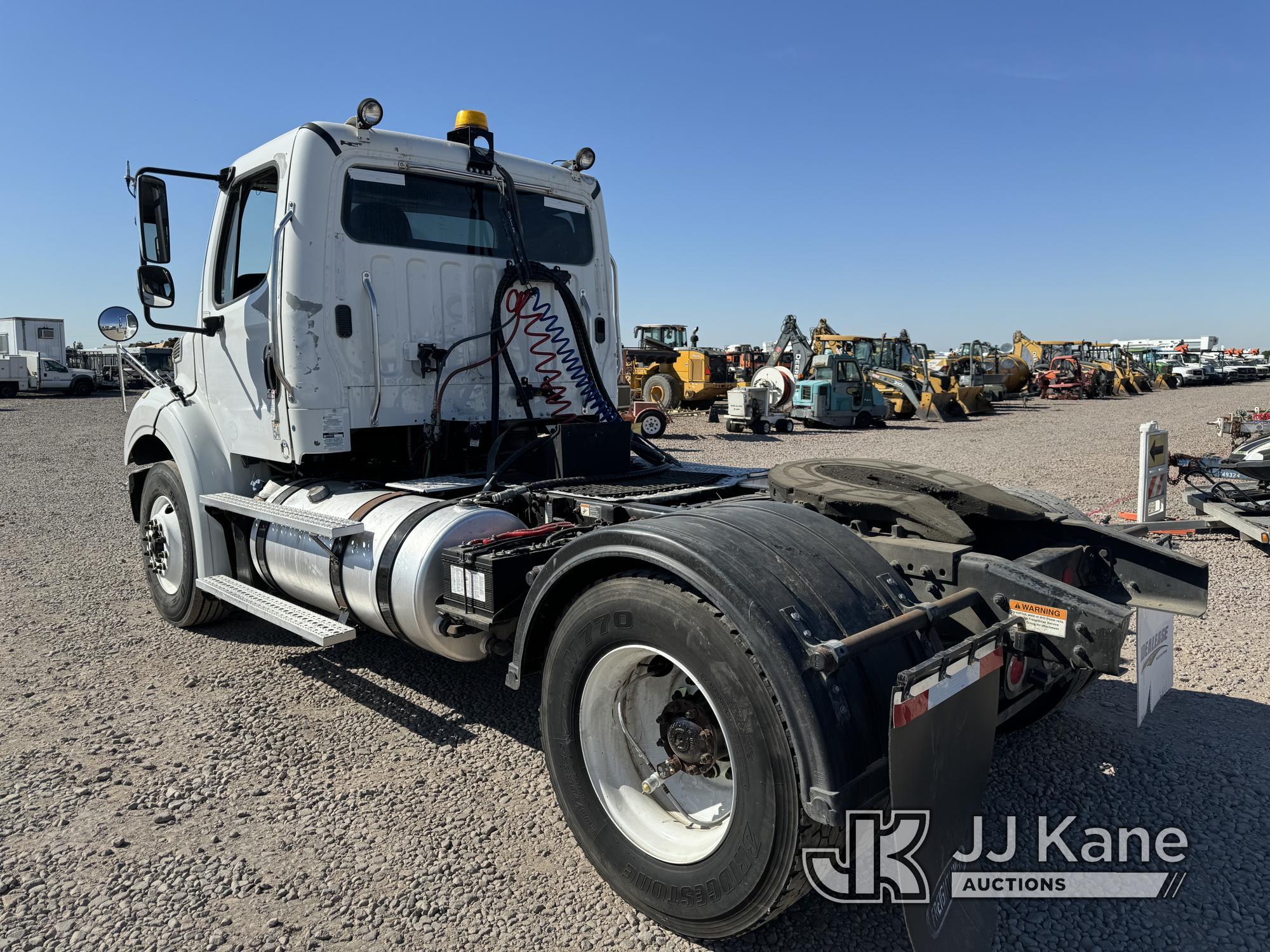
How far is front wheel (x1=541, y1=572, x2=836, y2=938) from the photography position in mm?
2244

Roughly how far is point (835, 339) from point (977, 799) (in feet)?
81.9

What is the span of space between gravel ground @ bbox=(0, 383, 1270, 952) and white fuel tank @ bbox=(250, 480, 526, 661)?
569mm

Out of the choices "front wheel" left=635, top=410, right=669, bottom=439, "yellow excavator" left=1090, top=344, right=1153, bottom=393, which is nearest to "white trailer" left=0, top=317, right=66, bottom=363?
"front wheel" left=635, top=410, right=669, bottom=439

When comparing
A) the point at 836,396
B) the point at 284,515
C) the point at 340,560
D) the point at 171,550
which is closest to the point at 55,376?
the point at 836,396

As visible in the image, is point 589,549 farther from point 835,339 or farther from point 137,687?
point 835,339

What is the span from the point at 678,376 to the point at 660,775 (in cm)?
2359

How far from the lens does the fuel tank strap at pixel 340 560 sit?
401cm

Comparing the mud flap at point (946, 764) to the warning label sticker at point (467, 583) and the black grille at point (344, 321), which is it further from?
the black grille at point (344, 321)

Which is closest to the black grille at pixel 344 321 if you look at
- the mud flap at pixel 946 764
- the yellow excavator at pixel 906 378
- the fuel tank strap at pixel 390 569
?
the fuel tank strap at pixel 390 569

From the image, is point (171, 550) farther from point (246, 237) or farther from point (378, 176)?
point (378, 176)

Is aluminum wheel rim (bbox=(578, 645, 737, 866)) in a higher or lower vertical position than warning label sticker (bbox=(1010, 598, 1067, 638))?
lower

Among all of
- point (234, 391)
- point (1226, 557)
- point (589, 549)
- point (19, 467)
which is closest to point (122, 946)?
point (589, 549)

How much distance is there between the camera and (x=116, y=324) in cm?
528

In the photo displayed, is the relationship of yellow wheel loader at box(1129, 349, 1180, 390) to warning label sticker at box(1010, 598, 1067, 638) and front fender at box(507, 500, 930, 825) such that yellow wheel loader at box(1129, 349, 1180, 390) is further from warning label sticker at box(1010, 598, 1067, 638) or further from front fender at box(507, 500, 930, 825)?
front fender at box(507, 500, 930, 825)
